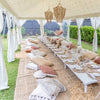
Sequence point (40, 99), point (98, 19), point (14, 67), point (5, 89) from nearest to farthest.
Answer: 1. point (40, 99)
2. point (5, 89)
3. point (14, 67)
4. point (98, 19)

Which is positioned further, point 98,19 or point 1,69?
point 98,19

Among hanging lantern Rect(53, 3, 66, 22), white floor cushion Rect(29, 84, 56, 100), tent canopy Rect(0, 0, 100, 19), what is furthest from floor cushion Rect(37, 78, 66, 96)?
tent canopy Rect(0, 0, 100, 19)

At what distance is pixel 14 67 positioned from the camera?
505 cm

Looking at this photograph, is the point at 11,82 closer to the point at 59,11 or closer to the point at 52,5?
the point at 59,11

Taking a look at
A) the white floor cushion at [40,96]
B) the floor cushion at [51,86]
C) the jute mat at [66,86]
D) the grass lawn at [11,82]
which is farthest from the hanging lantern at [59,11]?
the grass lawn at [11,82]

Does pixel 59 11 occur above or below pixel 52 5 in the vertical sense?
below

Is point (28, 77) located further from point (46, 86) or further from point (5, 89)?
point (46, 86)

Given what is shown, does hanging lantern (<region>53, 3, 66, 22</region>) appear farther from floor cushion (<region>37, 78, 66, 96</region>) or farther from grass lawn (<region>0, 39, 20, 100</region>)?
grass lawn (<region>0, 39, 20, 100</region>)

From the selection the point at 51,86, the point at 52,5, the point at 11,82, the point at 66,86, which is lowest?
the point at 11,82

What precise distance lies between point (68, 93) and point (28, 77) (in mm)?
1257

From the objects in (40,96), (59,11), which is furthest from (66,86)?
(59,11)

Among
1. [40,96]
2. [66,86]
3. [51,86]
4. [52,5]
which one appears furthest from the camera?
[52,5]

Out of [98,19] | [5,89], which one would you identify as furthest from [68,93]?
[98,19]

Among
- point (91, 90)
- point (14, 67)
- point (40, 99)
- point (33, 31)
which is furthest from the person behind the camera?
point (33, 31)
